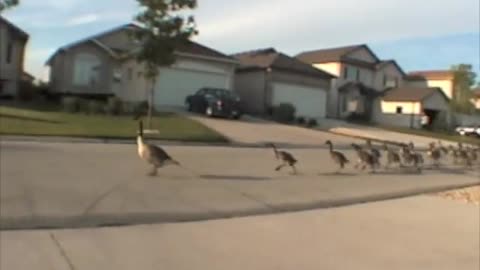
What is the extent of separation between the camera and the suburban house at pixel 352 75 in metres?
57.5

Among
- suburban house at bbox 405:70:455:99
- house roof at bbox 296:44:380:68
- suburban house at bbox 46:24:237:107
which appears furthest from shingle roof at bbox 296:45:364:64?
suburban house at bbox 46:24:237:107

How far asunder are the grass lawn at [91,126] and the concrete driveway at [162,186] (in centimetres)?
293

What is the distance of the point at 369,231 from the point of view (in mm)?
10891

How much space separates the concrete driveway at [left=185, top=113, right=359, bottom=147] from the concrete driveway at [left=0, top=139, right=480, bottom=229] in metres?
7.73

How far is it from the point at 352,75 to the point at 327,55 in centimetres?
296

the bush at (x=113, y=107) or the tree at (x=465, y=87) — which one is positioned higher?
the tree at (x=465, y=87)

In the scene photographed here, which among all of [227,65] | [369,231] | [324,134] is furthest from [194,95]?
[369,231]

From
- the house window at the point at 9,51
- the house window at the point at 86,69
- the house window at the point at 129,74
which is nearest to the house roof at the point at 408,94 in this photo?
the house window at the point at 129,74

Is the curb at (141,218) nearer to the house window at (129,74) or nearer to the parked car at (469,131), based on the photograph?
the house window at (129,74)

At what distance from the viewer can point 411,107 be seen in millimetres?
62062

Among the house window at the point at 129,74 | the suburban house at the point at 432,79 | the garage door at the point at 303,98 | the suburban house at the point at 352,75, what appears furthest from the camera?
the suburban house at the point at 432,79

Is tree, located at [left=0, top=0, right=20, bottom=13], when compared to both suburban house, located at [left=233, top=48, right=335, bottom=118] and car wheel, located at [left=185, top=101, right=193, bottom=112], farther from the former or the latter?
suburban house, located at [left=233, top=48, right=335, bottom=118]

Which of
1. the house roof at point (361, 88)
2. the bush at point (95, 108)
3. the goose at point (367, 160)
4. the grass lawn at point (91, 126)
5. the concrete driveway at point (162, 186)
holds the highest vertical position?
the house roof at point (361, 88)

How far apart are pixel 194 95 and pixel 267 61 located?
32.5 ft
